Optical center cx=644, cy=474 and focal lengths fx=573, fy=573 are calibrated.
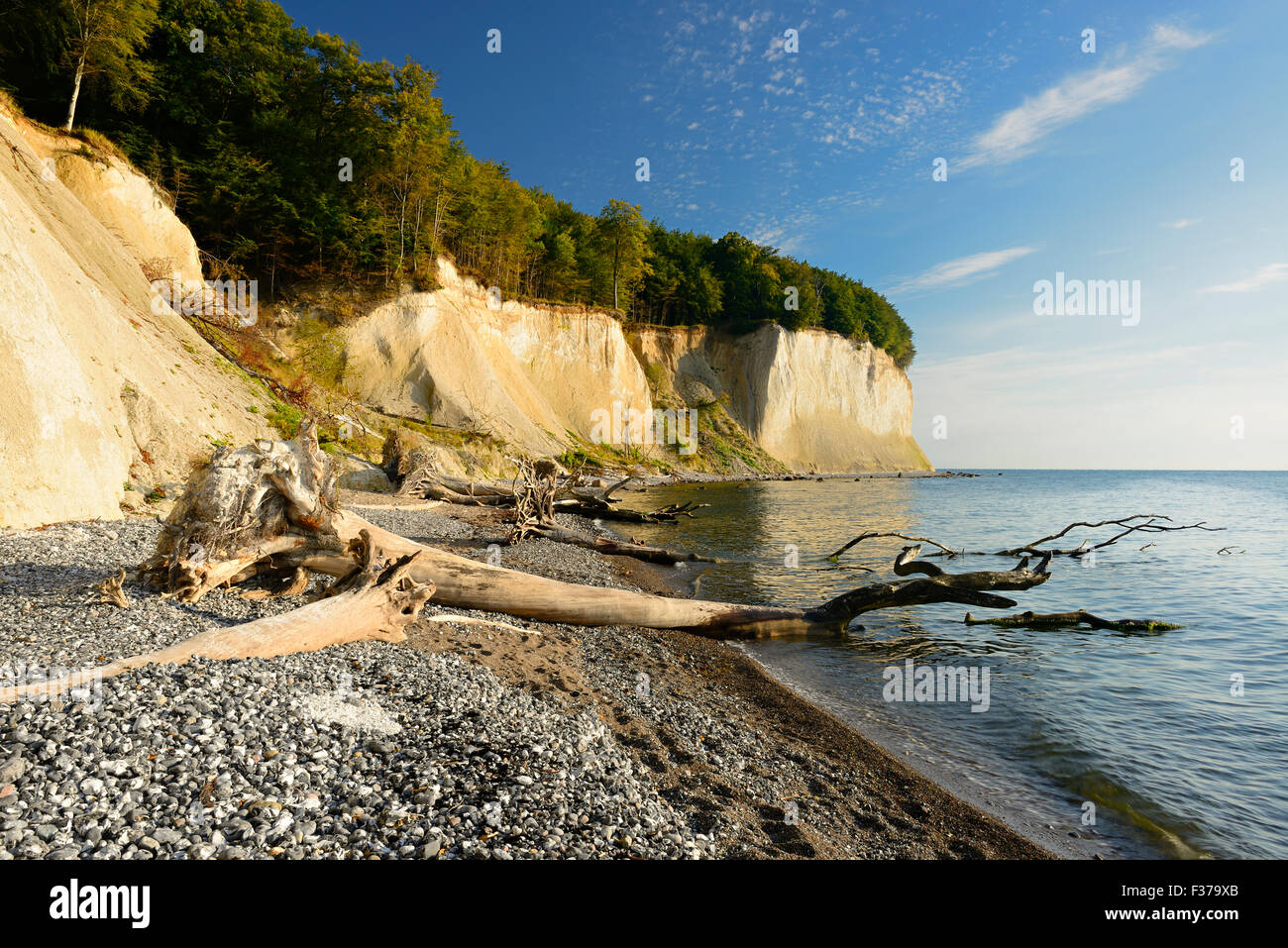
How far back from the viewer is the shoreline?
9.93ft

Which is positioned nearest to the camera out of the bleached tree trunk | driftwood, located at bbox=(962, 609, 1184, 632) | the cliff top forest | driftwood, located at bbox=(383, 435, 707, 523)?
driftwood, located at bbox=(962, 609, 1184, 632)

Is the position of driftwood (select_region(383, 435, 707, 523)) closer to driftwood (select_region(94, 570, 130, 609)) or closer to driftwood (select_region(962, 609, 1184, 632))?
driftwood (select_region(962, 609, 1184, 632))

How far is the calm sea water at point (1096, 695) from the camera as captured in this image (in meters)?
5.62

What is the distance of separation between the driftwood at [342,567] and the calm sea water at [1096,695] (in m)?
0.85

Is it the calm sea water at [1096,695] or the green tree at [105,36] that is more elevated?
the green tree at [105,36]

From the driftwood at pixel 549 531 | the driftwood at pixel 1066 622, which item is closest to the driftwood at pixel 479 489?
the driftwood at pixel 549 531

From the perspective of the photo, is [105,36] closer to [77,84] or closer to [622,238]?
[77,84]

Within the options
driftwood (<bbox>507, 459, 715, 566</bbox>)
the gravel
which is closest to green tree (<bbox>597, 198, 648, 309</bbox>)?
driftwood (<bbox>507, 459, 715, 566</bbox>)

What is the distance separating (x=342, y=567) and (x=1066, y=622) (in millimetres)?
12920

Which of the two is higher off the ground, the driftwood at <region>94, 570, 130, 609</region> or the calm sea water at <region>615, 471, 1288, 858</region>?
the driftwood at <region>94, 570, 130, 609</region>

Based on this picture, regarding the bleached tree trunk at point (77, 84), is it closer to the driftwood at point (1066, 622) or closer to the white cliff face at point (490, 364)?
the white cliff face at point (490, 364)

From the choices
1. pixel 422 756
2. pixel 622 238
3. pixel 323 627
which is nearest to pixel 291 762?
pixel 422 756

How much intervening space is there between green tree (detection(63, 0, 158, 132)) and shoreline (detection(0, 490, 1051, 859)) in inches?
1050

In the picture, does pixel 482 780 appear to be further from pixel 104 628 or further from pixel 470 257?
pixel 470 257
